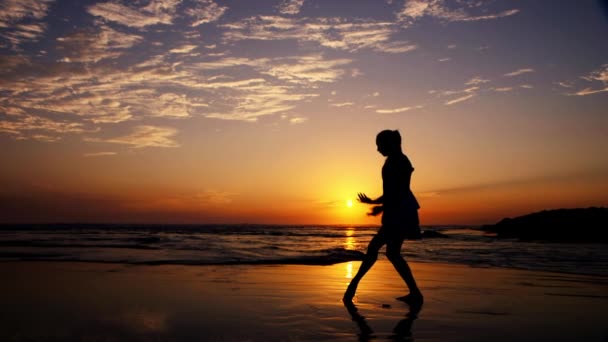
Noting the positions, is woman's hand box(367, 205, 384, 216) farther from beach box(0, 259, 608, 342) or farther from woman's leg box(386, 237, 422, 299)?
beach box(0, 259, 608, 342)

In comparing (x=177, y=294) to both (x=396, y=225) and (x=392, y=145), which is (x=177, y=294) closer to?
(x=396, y=225)

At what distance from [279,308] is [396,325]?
133 cm

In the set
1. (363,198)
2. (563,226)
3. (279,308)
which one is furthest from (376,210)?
(563,226)

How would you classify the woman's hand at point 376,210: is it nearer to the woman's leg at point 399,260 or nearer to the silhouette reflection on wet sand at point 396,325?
the woman's leg at point 399,260

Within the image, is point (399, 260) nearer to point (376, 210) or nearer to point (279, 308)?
point (376, 210)

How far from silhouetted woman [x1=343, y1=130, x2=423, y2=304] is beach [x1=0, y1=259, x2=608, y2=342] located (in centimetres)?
33

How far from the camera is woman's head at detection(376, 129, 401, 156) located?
542cm

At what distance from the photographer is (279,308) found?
15.8 feet

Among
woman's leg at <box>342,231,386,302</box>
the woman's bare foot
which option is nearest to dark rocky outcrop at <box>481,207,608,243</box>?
the woman's bare foot

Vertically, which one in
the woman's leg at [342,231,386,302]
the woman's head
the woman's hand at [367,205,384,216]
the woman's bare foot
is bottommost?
the woman's bare foot

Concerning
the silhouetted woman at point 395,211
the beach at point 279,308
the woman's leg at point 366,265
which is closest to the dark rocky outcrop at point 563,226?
the beach at point 279,308

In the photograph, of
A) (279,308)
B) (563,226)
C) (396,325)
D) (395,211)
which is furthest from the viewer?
(563,226)

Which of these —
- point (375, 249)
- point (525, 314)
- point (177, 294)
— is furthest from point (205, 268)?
point (525, 314)

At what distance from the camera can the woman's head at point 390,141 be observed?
5.42 metres
